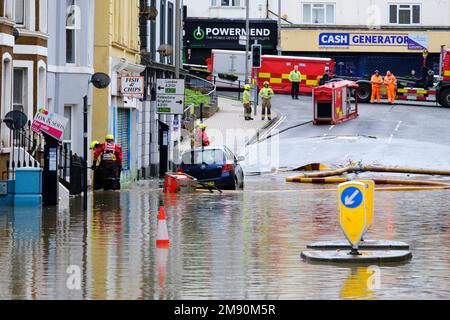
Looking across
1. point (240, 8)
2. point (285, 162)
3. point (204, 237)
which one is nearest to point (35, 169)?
point (204, 237)

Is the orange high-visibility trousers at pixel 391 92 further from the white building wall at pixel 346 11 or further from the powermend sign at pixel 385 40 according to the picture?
the white building wall at pixel 346 11

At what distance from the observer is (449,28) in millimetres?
85188

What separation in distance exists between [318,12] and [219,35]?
279 inches

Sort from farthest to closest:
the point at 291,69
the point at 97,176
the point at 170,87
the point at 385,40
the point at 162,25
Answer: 1. the point at 385,40
2. the point at 291,69
3. the point at 162,25
4. the point at 170,87
5. the point at 97,176

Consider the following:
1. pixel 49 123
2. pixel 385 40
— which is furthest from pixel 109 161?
pixel 385 40

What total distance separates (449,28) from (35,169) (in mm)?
61790

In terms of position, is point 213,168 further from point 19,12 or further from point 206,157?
point 19,12

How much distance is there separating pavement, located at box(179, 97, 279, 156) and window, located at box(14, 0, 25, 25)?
18.1 metres

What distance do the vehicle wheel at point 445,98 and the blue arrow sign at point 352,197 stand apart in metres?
47.7

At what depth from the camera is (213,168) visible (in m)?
34.8

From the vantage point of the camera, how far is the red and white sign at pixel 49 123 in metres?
26.4

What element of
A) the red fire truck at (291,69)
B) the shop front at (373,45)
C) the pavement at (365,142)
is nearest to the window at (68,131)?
the pavement at (365,142)
